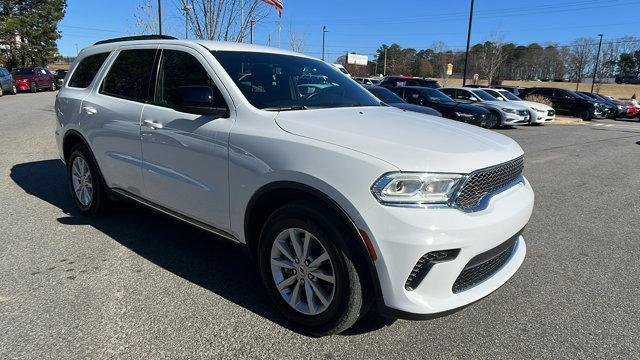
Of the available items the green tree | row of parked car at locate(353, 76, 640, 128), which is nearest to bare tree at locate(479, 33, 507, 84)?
row of parked car at locate(353, 76, 640, 128)

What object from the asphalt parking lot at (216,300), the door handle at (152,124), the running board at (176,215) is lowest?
the asphalt parking lot at (216,300)

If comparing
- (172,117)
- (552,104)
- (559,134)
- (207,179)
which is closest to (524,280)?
(207,179)

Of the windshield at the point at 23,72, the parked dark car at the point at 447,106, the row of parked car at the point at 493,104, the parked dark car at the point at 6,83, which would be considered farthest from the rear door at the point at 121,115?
the windshield at the point at 23,72

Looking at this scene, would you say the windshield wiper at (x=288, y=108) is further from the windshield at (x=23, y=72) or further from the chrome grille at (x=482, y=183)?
the windshield at (x=23, y=72)

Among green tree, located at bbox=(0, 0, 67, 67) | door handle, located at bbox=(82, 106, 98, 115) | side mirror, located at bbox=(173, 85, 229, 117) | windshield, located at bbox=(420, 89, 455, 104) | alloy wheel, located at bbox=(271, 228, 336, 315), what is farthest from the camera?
green tree, located at bbox=(0, 0, 67, 67)

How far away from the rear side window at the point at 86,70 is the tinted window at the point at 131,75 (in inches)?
13.3

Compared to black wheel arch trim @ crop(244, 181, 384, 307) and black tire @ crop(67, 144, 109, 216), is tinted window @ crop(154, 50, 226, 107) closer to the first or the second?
black wheel arch trim @ crop(244, 181, 384, 307)

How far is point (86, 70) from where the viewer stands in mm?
5109

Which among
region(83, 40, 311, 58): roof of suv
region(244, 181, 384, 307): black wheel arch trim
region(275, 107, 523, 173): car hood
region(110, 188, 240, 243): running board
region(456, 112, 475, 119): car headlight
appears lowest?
region(110, 188, 240, 243): running board

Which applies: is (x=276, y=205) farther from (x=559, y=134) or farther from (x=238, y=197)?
(x=559, y=134)

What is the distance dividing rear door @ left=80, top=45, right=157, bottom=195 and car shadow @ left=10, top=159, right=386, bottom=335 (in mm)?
357

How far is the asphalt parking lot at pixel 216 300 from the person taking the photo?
283 cm

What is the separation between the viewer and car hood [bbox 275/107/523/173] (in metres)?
2.57

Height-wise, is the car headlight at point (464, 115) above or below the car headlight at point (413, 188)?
below
